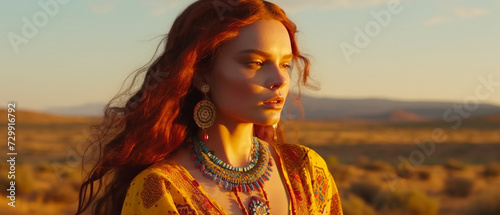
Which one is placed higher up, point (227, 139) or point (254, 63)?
point (254, 63)

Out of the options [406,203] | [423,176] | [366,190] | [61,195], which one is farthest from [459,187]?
[61,195]

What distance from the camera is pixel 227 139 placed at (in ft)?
10.8

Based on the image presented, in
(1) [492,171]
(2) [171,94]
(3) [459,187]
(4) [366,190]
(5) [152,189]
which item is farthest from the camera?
(1) [492,171]

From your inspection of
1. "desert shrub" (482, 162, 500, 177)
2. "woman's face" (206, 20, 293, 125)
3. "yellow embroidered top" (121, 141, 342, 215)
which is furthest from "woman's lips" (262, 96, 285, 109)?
"desert shrub" (482, 162, 500, 177)

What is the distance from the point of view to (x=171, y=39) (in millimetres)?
3299

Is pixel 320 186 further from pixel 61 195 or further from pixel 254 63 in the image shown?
pixel 61 195

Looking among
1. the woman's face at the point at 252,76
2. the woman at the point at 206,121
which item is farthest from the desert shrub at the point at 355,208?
the woman's face at the point at 252,76

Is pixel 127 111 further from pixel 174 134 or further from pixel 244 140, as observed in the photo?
pixel 244 140

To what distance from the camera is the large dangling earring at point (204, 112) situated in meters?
3.21

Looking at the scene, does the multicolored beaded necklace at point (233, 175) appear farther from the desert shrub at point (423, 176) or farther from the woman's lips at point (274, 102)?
the desert shrub at point (423, 176)

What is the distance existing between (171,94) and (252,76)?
1.42ft

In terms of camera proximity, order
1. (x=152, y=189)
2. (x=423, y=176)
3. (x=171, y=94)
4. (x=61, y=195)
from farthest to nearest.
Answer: (x=423, y=176)
(x=61, y=195)
(x=171, y=94)
(x=152, y=189)

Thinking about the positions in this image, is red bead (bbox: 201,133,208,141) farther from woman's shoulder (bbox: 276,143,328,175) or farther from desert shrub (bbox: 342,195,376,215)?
desert shrub (bbox: 342,195,376,215)

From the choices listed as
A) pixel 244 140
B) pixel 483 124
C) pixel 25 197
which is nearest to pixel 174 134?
pixel 244 140
